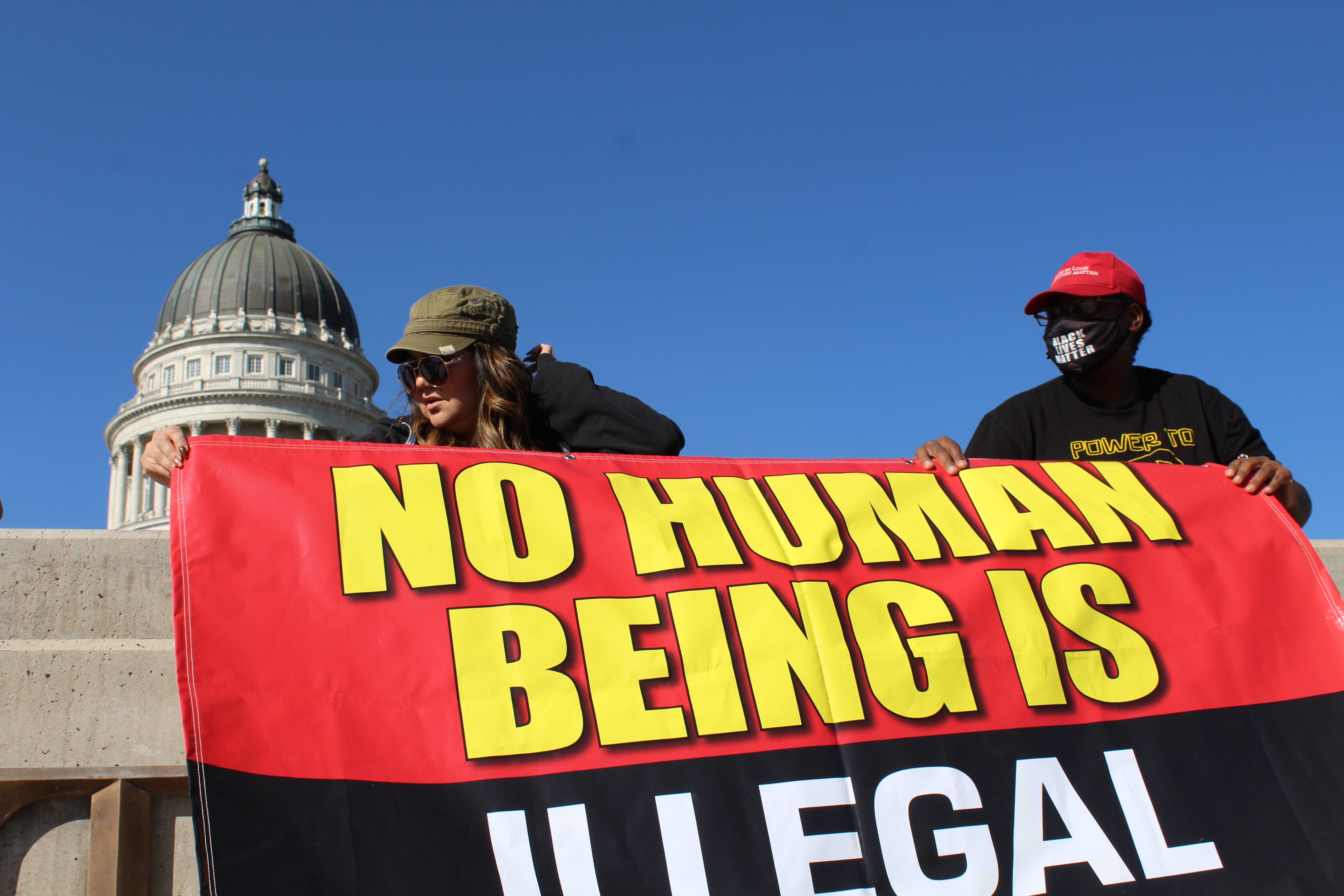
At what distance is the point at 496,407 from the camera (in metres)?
3.26

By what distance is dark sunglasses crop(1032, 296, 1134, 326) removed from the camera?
3807mm

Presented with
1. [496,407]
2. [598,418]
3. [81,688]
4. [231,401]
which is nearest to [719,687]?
[598,418]

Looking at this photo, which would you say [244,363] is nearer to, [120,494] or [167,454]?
[120,494]

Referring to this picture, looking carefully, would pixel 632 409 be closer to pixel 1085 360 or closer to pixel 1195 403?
pixel 1085 360

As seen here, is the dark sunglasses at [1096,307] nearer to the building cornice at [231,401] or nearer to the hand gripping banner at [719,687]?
the hand gripping banner at [719,687]

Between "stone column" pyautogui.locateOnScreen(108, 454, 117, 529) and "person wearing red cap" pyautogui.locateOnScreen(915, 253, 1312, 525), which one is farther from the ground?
"stone column" pyautogui.locateOnScreen(108, 454, 117, 529)

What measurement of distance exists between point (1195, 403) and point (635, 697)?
252 cm

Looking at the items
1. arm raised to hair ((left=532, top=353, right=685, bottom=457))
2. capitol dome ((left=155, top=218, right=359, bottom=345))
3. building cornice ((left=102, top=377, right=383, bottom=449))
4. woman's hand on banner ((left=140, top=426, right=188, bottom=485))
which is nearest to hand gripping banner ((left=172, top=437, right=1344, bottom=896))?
woman's hand on banner ((left=140, top=426, right=188, bottom=485))

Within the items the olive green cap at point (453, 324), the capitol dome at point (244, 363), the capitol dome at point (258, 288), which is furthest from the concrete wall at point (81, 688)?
the capitol dome at point (258, 288)

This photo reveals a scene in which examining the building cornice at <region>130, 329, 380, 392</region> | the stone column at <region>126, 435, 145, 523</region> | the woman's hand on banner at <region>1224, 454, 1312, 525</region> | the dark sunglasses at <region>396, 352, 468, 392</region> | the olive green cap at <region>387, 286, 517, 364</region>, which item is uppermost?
the building cornice at <region>130, 329, 380, 392</region>

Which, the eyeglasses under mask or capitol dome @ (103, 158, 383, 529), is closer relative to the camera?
the eyeglasses under mask

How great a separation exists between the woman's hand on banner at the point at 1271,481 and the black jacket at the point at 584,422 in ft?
6.37

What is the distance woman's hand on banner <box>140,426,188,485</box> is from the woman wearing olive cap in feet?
2.21

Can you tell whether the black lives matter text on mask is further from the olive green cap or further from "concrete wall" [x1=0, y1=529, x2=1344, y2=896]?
"concrete wall" [x1=0, y1=529, x2=1344, y2=896]
